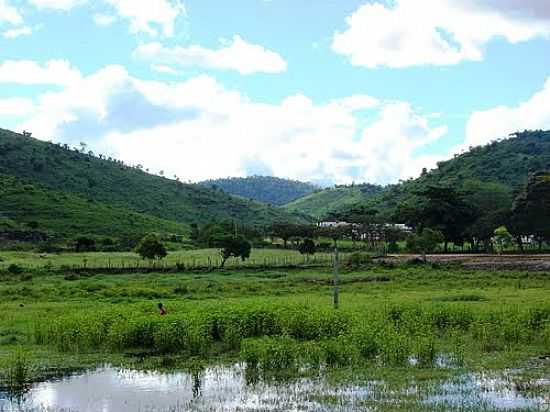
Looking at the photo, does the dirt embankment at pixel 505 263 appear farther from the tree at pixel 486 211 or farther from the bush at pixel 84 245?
the bush at pixel 84 245

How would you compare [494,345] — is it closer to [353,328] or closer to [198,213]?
[353,328]

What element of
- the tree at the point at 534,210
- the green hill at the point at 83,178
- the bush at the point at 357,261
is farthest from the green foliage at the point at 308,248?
the green hill at the point at 83,178

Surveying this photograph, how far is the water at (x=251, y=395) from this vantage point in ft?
59.9

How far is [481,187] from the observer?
133000 mm

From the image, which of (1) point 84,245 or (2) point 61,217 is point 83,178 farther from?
(1) point 84,245

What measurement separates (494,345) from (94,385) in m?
15.5

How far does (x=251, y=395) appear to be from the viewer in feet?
64.6

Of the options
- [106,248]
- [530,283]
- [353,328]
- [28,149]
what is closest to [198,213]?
[28,149]

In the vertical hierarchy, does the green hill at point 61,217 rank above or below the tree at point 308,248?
above

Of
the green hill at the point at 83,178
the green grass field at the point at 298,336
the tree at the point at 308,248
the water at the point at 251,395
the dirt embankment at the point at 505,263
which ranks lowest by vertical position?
the water at the point at 251,395

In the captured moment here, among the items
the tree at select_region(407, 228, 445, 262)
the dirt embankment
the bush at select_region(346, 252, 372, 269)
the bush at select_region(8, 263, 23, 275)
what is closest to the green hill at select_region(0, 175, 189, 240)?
the bush at select_region(8, 263, 23, 275)

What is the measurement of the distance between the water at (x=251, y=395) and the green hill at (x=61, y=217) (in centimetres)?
9879

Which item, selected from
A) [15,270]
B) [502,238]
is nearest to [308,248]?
[502,238]

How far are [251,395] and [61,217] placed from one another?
4899 inches
